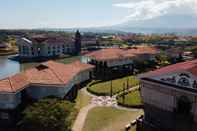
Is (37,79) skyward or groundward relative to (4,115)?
skyward

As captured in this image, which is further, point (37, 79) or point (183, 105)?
point (37, 79)

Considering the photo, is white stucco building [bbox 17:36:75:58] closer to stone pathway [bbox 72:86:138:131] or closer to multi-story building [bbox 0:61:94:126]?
stone pathway [bbox 72:86:138:131]

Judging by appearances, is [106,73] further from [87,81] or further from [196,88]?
[196,88]

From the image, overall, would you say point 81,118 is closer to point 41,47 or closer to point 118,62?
point 118,62

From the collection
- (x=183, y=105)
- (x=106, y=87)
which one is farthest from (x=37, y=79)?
(x=183, y=105)

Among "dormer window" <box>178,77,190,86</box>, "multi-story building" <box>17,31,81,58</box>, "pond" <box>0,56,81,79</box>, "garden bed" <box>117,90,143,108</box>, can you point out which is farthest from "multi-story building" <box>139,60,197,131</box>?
"multi-story building" <box>17,31,81,58</box>

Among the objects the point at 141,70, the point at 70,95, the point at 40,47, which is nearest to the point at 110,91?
the point at 70,95

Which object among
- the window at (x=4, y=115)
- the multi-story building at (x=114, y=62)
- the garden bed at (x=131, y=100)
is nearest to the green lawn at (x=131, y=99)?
the garden bed at (x=131, y=100)
